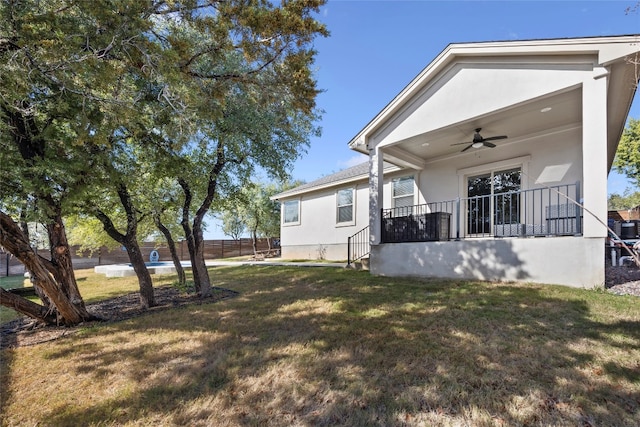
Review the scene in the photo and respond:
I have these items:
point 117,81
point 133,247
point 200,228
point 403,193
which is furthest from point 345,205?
point 117,81

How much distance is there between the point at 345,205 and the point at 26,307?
10894 millimetres

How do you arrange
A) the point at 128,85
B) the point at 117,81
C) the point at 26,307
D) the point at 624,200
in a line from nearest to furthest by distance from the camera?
the point at 117,81, the point at 128,85, the point at 26,307, the point at 624,200

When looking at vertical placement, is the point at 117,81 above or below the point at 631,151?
below

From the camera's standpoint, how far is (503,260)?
259 inches

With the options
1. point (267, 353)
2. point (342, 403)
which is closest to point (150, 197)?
point (267, 353)

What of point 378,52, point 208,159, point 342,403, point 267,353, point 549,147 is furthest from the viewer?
point 378,52

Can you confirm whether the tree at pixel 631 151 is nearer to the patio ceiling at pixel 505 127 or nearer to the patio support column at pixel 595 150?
the patio ceiling at pixel 505 127

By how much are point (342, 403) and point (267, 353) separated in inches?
52.7

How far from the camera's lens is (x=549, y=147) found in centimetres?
800

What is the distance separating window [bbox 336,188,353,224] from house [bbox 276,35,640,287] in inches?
103

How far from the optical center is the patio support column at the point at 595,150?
5215mm

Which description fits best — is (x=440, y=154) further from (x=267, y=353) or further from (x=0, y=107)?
(x=0, y=107)

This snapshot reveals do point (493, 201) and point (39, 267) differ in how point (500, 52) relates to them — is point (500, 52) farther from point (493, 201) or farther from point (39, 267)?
point (39, 267)

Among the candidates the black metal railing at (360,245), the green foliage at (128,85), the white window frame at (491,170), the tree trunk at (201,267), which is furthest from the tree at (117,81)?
the black metal railing at (360,245)
